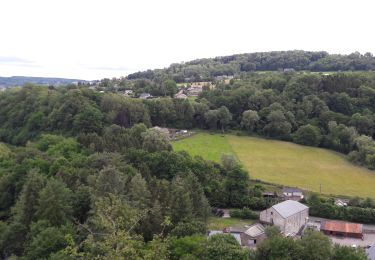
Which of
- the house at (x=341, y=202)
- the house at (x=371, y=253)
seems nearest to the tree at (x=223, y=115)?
the house at (x=341, y=202)

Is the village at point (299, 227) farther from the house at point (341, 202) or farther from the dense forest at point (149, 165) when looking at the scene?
the house at point (341, 202)

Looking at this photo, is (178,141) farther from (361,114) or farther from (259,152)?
(361,114)

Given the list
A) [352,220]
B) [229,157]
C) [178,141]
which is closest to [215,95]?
[178,141]

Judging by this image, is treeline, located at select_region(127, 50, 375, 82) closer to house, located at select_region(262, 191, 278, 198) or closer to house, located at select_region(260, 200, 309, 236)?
house, located at select_region(262, 191, 278, 198)

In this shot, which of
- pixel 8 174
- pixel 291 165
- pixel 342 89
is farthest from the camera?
pixel 342 89

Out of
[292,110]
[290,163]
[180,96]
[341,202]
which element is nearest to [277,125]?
[292,110]
